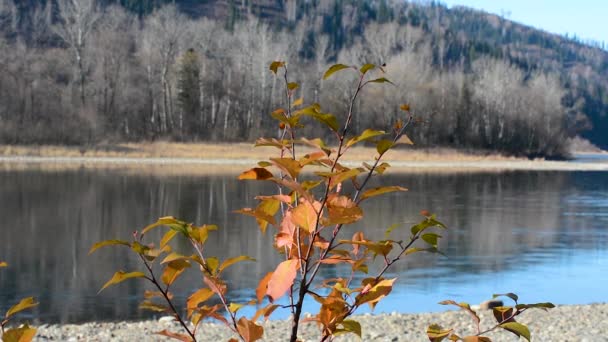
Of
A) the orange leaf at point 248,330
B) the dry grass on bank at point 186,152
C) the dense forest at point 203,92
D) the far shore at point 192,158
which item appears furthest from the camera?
the dense forest at point 203,92

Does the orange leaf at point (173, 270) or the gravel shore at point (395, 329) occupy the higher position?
the orange leaf at point (173, 270)

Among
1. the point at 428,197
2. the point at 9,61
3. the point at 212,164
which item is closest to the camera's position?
the point at 428,197

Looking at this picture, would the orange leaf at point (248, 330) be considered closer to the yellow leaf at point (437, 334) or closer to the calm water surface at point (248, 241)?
the yellow leaf at point (437, 334)

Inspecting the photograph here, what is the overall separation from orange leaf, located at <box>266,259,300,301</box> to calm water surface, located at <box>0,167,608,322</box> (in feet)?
2.04

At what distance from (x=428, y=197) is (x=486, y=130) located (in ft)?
162

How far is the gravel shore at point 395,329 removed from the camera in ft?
24.1

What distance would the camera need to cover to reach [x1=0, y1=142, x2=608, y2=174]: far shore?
146 feet

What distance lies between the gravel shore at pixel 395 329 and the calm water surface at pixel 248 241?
1.08 m

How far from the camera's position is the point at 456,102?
252 feet

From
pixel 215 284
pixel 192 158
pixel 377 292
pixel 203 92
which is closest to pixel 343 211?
pixel 377 292

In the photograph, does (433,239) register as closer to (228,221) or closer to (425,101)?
(228,221)

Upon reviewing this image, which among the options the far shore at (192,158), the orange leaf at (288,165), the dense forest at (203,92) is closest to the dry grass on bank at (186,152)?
the far shore at (192,158)

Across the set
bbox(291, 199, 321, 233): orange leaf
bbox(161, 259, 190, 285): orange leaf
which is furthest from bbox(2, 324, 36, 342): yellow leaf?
bbox(291, 199, 321, 233): orange leaf

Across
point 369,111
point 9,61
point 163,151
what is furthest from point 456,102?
point 9,61
